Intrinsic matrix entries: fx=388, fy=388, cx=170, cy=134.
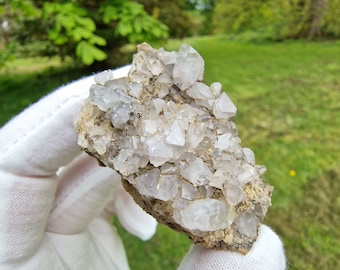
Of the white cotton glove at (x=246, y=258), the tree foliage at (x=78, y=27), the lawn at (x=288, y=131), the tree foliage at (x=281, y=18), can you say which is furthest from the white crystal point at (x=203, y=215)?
the tree foliage at (x=281, y=18)

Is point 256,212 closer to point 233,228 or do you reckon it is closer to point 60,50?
point 233,228

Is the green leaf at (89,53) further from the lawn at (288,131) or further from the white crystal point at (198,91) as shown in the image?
the white crystal point at (198,91)

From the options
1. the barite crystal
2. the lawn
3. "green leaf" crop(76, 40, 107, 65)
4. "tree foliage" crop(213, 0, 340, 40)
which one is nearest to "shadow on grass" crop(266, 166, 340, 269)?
the lawn

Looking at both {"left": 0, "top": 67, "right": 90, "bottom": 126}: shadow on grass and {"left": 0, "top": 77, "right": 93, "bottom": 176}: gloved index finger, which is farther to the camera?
{"left": 0, "top": 67, "right": 90, "bottom": 126}: shadow on grass

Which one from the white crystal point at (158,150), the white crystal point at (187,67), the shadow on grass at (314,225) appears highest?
the white crystal point at (187,67)

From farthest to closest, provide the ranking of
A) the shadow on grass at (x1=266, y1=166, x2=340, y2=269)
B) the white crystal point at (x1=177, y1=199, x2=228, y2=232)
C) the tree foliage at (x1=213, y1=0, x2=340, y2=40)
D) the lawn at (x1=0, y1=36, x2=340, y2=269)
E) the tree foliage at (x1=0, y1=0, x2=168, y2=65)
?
the tree foliage at (x1=213, y1=0, x2=340, y2=40), the tree foliage at (x1=0, y1=0, x2=168, y2=65), the lawn at (x1=0, y1=36, x2=340, y2=269), the shadow on grass at (x1=266, y1=166, x2=340, y2=269), the white crystal point at (x1=177, y1=199, x2=228, y2=232)

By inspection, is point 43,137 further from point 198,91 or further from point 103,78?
point 198,91

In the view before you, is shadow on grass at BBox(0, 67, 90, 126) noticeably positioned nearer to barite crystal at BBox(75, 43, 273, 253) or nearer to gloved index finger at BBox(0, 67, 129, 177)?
gloved index finger at BBox(0, 67, 129, 177)
